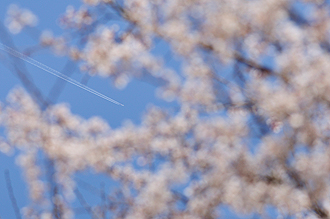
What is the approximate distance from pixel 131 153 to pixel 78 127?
70cm

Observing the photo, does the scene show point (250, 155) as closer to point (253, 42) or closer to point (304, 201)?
point (304, 201)

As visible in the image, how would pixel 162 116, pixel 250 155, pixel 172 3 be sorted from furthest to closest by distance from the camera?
pixel 162 116 → pixel 172 3 → pixel 250 155

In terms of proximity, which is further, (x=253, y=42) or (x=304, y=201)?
(x=253, y=42)

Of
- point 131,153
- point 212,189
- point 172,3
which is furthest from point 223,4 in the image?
point 131,153

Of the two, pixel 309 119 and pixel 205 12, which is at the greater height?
pixel 205 12

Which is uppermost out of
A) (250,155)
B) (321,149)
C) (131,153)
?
(131,153)

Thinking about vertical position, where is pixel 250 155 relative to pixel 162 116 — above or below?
below

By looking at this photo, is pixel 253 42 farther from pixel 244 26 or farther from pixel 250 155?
pixel 250 155

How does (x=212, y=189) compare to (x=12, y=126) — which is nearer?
(x=212, y=189)

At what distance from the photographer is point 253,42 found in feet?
10.5

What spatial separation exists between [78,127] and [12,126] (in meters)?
0.81

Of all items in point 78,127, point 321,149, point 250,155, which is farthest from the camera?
point 78,127

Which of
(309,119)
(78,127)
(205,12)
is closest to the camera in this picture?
(309,119)

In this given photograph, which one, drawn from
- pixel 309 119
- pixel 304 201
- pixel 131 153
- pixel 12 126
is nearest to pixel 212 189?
pixel 304 201
